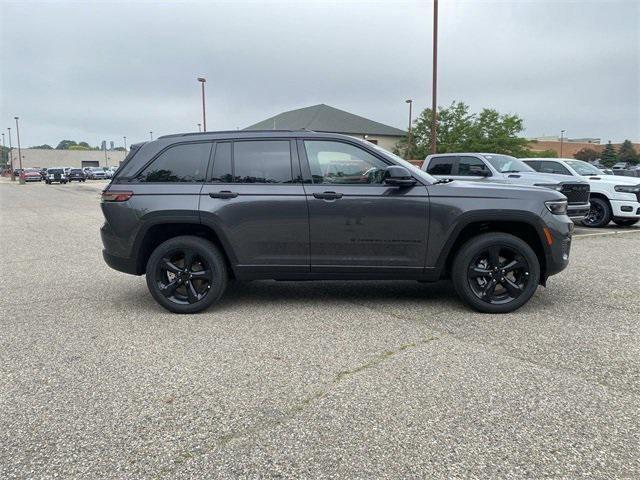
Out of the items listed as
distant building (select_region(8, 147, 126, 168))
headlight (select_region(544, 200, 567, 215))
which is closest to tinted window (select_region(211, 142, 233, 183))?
headlight (select_region(544, 200, 567, 215))

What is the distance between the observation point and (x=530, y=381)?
341 cm

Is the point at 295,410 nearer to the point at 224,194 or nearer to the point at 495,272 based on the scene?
the point at 224,194

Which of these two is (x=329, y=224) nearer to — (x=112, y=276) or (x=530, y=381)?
(x=530, y=381)

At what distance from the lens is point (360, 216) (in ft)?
16.1

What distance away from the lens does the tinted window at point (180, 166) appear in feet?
16.8

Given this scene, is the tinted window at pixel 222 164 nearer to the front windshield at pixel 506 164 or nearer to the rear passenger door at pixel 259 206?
the rear passenger door at pixel 259 206

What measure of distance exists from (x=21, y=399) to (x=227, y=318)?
2014mm

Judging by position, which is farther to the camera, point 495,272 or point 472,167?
point 472,167

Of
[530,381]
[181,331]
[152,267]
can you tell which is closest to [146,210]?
[152,267]

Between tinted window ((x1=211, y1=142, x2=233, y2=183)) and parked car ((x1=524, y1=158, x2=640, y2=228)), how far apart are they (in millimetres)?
9361

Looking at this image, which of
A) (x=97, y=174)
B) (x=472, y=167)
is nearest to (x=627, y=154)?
(x=97, y=174)

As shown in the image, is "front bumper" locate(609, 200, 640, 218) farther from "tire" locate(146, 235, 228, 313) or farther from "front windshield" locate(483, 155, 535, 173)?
"tire" locate(146, 235, 228, 313)

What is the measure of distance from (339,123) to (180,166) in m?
49.4

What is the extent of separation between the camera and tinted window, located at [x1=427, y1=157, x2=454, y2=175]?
11.4 meters
